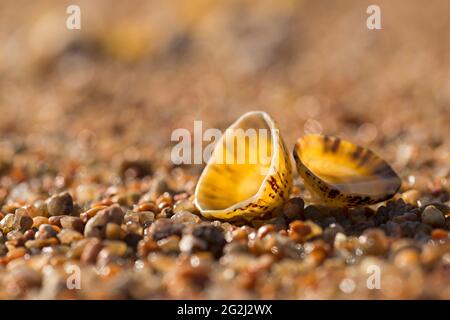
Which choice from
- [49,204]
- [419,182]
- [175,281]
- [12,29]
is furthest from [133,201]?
[12,29]

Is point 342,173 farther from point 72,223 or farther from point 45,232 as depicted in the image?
point 45,232

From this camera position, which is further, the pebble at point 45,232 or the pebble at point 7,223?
the pebble at point 7,223

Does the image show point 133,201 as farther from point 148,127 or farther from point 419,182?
point 148,127

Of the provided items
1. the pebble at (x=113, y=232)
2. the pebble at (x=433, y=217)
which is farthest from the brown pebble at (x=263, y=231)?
the pebble at (x=433, y=217)

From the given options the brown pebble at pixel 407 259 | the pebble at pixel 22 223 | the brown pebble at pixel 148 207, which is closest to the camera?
the brown pebble at pixel 407 259

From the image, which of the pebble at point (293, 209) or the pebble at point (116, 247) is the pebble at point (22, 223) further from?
the pebble at point (293, 209)
